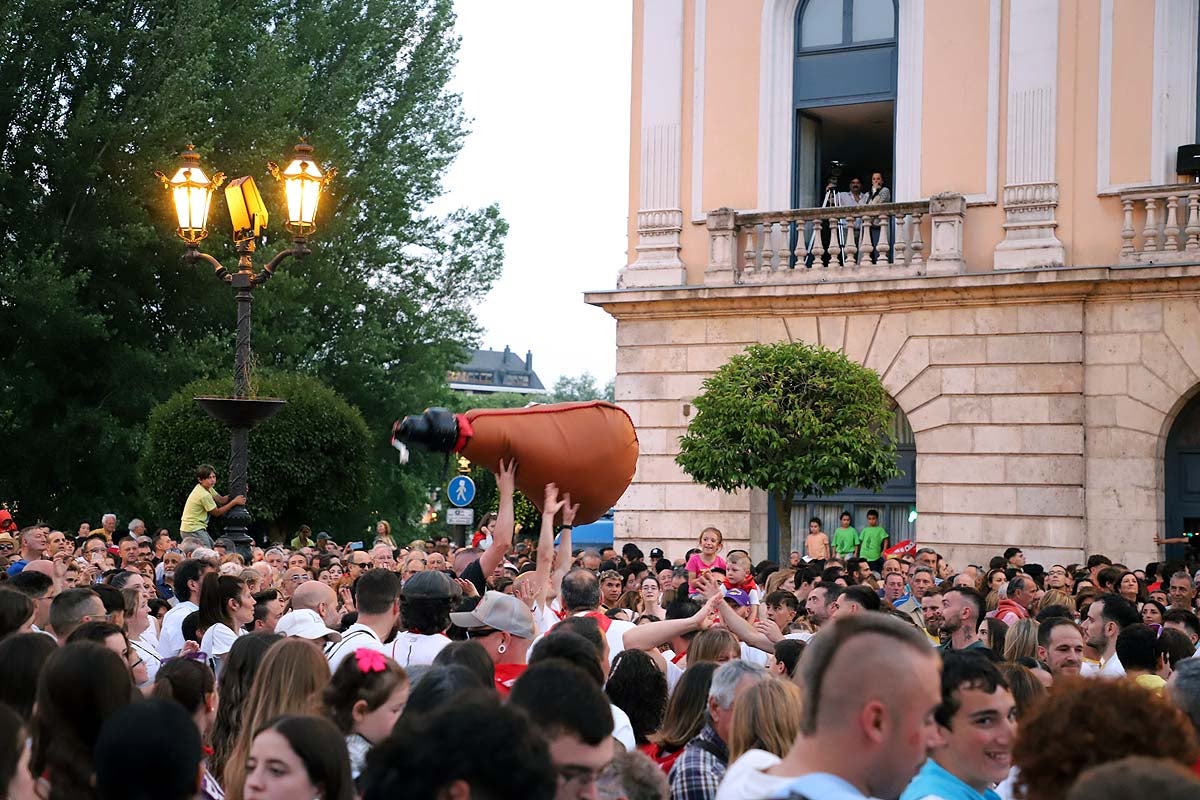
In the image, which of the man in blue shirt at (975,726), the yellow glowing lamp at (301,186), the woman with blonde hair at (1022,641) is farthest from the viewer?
the yellow glowing lamp at (301,186)

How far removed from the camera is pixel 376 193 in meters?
33.9

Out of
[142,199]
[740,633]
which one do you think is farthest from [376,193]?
[740,633]

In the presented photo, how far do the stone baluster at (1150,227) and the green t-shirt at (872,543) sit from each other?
534 centimetres

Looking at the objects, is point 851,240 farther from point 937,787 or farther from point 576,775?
point 576,775

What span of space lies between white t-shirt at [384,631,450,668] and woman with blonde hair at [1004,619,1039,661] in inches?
131

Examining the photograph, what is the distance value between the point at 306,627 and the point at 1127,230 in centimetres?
1605

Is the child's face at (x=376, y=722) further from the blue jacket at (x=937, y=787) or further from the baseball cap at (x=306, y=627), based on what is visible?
the baseball cap at (x=306, y=627)

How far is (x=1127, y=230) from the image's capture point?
20812mm

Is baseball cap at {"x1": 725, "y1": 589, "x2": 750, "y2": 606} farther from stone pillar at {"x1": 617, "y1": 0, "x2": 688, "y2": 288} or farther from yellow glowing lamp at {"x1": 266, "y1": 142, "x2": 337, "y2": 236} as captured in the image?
stone pillar at {"x1": 617, "y1": 0, "x2": 688, "y2": 288}

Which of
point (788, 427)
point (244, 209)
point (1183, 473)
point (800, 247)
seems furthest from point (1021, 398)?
point (244, 209)

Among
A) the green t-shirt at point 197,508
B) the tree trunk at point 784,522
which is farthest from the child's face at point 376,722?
the tree trunk at point 784,522

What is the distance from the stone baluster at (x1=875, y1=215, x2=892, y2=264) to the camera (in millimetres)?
22234

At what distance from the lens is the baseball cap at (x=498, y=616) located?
23.6 ft

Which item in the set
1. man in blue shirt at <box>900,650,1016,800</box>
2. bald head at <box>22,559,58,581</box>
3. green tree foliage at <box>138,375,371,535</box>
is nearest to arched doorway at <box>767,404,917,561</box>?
green tree foliage at <box>138,375,371,535</box>
